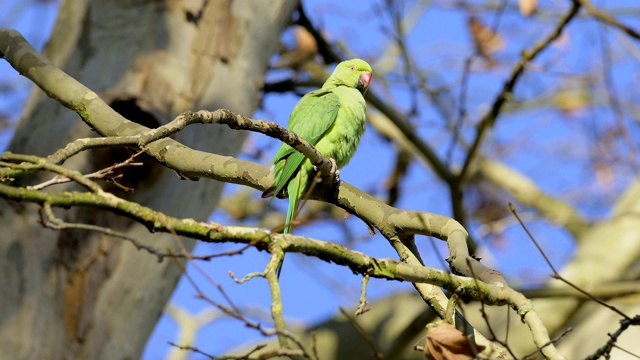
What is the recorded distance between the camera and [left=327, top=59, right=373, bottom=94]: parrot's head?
4.40 m

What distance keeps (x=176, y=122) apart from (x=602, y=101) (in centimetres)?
775

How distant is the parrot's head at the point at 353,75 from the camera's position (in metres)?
4.40

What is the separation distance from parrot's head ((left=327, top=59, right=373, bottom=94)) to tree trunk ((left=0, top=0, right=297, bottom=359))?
595mm

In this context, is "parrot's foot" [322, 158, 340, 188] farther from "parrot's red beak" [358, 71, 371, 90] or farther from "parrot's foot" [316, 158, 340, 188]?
"parrot's red beak" [358, 71, 371, 90]

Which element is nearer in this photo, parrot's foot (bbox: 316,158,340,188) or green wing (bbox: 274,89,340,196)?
parrot's foot (bbox: 316,158,340,188)

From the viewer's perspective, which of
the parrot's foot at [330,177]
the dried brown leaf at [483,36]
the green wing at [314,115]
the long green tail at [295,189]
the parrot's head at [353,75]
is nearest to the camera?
the parrot's foot at [330,177]

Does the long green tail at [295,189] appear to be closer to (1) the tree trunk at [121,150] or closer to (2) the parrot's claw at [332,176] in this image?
(1) the tree trunk at [121,150]

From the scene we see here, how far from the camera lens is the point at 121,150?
3.33 meters

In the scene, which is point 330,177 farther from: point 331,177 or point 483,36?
point 483,36

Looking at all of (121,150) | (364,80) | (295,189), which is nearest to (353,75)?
(364,80)

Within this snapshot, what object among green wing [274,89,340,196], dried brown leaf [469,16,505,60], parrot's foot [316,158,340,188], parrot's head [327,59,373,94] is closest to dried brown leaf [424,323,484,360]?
parrot's foot [316,158,340,188]

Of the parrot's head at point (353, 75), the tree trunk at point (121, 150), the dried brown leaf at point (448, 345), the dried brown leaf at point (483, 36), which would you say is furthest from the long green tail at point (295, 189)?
the dried brown leaf at point (483, 36)

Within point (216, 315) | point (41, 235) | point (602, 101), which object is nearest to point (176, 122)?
point (41, 235)

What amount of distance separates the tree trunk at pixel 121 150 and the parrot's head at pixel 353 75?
1.95ft
